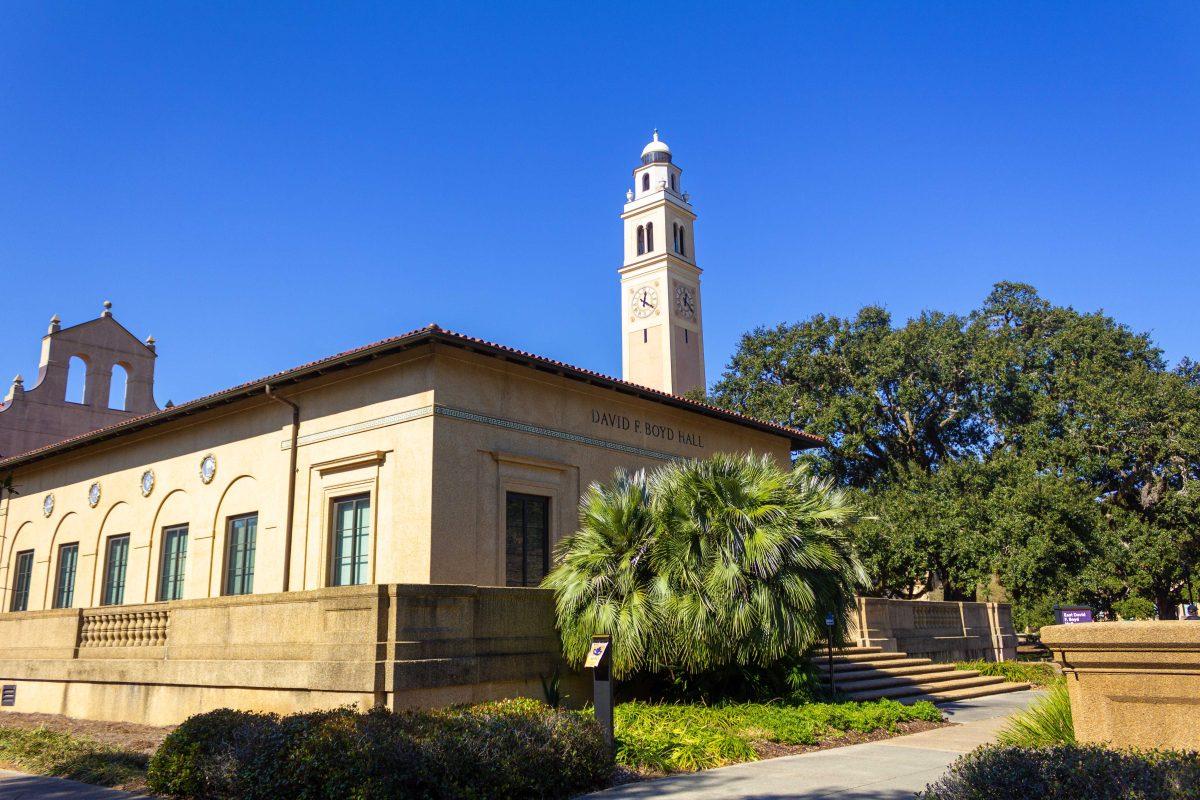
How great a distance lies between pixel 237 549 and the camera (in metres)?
21.4

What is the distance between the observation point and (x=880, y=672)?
19.8 meters

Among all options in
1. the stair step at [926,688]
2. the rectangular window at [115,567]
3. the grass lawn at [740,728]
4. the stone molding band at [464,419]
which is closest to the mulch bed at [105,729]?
the rectangular window at [115,567]

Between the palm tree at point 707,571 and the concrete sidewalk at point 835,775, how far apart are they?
2.25 meters

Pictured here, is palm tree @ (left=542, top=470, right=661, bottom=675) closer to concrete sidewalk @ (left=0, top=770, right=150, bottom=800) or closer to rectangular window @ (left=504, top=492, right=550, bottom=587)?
rectangular window @ (left=504, top=492, right=550, bottom=587)

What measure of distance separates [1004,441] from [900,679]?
25233mm

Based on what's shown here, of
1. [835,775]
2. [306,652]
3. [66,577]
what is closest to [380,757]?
[306,652]

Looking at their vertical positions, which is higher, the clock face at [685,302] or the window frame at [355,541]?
the clock face at [685,302]

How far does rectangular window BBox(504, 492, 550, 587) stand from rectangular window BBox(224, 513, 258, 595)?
646 centimetres

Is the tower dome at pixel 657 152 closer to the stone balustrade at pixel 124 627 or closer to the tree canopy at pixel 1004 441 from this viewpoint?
the tree canopy at pixel 1004 441

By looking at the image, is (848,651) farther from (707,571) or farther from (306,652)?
(306,652)

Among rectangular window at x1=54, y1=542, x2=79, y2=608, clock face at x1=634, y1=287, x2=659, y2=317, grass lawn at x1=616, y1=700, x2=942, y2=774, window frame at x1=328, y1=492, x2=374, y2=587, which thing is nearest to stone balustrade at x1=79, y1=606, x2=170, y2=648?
window frame at x1=328, y1=492, x2=374, y2=587

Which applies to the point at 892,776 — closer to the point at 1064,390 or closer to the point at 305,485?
the point at 305,485

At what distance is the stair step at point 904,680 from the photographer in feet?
59.9

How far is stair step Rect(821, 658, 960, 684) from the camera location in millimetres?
18523
